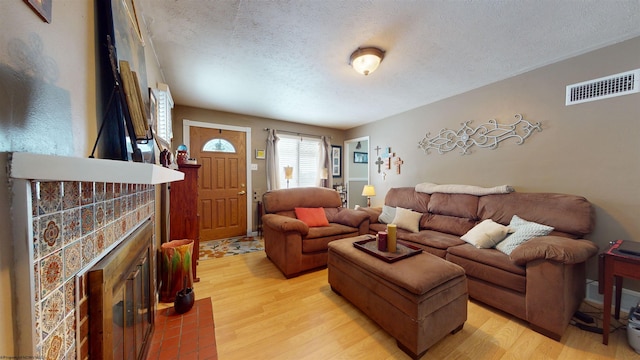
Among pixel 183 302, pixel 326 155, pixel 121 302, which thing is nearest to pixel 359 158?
pixel 326 155

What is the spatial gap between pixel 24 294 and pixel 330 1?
2011 mm

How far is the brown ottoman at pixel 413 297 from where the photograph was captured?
1.41 metres

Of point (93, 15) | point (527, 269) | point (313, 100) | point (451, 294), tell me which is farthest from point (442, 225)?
point (93, 15)

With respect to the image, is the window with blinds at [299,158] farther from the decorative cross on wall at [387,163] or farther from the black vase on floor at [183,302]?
the black vase on floor at [183,302]

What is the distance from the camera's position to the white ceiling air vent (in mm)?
1896

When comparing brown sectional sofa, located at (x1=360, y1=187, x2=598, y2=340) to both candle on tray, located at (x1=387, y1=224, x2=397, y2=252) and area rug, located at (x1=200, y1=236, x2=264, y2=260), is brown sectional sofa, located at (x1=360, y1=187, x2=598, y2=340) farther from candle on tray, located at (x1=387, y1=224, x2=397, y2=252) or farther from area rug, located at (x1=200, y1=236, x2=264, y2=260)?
area rug, located at (x1=200, y1=236, x2=264, y2=260)

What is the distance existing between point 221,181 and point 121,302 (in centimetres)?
332

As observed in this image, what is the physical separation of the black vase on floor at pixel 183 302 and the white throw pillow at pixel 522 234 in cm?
293

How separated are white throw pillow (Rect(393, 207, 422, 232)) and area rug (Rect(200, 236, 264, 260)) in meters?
2.22

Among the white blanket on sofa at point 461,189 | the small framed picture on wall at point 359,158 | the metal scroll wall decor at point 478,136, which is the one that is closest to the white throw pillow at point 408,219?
the white blanket on sofa at point 461,189

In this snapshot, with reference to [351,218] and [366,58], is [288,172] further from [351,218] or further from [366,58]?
[366,58]

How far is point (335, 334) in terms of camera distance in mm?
1646

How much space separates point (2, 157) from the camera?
44 cm

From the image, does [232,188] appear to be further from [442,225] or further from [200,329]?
[442,225]
